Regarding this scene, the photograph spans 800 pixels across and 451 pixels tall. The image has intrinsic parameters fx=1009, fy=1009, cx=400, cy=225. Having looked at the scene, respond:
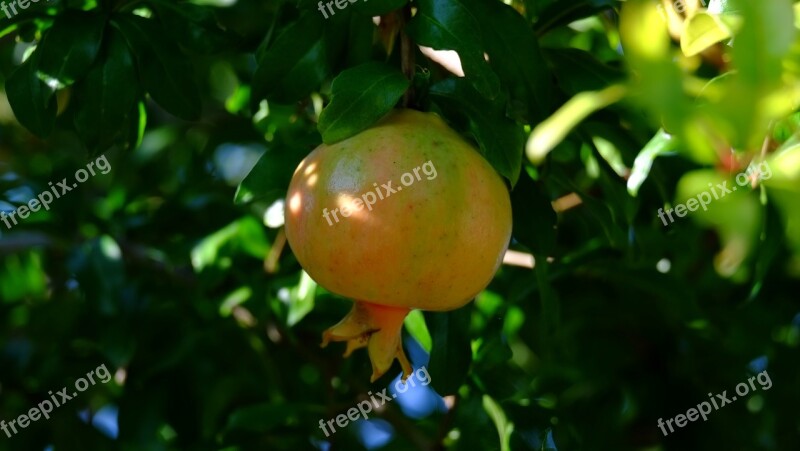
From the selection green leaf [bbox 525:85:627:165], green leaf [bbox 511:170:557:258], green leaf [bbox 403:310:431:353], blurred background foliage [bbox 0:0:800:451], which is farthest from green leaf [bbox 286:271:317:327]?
green leaf [bbox 525:85:627:165]

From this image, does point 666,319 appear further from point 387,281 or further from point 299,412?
point 387,281

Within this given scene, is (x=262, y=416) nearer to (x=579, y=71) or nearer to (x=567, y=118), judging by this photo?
(x=579, y=71)

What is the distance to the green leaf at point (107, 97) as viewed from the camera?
1711 millimetres

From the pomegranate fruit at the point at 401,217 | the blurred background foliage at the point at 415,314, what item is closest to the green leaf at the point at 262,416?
the blurred background foliage at the point at 415,314

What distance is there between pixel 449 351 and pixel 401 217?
638 mm

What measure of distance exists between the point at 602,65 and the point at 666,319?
1.43 m

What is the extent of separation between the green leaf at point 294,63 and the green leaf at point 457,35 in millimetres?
235

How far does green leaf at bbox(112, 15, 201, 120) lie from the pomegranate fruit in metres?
0.57

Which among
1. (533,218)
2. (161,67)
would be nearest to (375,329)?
(533,218)

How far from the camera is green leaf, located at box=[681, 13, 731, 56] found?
3.98ft

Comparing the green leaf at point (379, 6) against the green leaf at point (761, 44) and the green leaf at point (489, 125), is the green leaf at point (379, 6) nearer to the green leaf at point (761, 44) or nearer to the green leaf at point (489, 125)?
the green leaf at point (489, 125)

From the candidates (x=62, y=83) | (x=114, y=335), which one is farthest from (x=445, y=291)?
(x=114, y=335)

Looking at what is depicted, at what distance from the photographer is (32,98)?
166cm

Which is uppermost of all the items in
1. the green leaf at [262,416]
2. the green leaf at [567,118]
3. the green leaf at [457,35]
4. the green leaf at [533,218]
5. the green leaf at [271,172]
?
the green leaf at [567,118]
